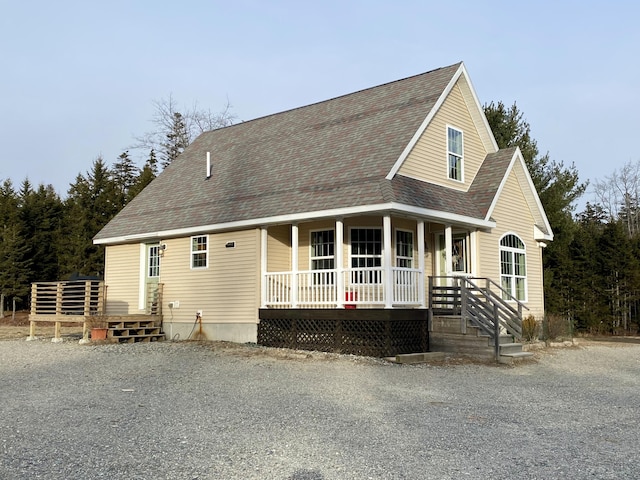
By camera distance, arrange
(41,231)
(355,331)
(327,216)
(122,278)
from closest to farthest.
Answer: (355,331), (327,216), (122,278), (41,231)

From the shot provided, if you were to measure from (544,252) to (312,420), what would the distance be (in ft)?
73.8

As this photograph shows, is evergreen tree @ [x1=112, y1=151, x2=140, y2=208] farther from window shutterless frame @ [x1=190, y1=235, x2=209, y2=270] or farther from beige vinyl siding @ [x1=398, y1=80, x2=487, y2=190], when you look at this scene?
beige vinyl siding @ [x1=398, y1=80, x2=487, y2=190]

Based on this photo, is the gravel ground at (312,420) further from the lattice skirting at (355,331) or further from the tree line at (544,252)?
the tree line at (544,252)

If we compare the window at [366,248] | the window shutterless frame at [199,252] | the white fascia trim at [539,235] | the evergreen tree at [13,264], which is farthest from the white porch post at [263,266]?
the evergreen tree at [13,264]

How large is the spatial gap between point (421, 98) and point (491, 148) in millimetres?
3489

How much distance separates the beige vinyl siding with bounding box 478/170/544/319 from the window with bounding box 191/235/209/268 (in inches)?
297

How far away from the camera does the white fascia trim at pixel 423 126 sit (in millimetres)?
14163

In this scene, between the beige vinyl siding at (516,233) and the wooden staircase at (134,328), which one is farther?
the beige vinyl siding at (516,233)

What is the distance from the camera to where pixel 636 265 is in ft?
85.1

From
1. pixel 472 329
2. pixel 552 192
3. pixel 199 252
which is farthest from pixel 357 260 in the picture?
pixel 552 192

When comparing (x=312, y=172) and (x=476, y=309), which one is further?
(x=312, y=172)

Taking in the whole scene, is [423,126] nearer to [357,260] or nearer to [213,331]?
[357,260]

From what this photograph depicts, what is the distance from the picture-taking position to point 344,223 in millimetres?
15961

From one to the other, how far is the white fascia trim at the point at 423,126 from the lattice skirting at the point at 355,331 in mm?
3161
